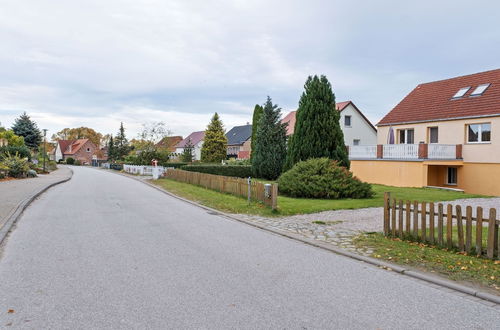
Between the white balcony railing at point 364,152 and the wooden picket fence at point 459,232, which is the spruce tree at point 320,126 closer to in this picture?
the white balcony railing at point 364,152

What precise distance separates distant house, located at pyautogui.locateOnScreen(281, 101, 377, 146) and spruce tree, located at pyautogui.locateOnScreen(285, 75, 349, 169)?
2518 cm

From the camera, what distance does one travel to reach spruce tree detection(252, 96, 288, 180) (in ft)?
91.8

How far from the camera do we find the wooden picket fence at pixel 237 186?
42.3 ft

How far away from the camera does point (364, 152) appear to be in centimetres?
2645

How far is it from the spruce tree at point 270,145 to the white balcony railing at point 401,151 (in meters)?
7.19

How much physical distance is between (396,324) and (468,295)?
5.41 feet

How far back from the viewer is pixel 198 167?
33281 mm

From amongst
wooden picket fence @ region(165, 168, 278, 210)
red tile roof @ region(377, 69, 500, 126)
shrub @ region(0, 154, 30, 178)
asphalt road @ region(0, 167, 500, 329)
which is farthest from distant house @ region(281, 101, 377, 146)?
asphalt road @ region(0, 167, 500, 329)

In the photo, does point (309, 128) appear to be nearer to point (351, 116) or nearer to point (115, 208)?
point (115, 208)

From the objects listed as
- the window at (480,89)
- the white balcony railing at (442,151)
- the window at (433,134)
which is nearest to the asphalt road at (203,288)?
the white balcony railing at (442,151)

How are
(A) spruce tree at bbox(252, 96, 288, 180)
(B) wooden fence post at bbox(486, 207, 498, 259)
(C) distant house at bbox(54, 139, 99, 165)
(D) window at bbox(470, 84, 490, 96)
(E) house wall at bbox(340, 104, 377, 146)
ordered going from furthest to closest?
(C) distant house at bbox(54, 139, 99, 165)
(E) house wall at bbox(340, 104, 377, 146)
(A) spruce tree at bbox(252, 96, 288, 180)
(D) window at bbox(470, 84, 490, 96)
(B) wooden fence post at bbox(486, 207, 498, 259)

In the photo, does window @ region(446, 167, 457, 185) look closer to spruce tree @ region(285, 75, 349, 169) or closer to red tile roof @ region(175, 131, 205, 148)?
spruce tree @ region(285, 75, 349, 169)

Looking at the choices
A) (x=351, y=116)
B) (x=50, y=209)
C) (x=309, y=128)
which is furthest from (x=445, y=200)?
(x=351, y=116)

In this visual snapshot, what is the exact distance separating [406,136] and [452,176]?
15.0 ft
